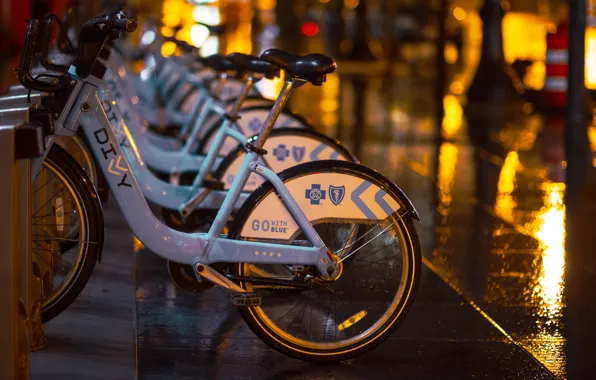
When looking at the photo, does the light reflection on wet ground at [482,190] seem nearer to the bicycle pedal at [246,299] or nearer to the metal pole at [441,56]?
the metal pole at [441,56]

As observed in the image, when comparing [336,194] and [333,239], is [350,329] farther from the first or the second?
[336,194]

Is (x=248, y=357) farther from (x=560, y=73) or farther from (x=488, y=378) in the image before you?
(x=560, y=73)

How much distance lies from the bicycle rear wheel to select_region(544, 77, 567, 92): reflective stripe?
1273cm

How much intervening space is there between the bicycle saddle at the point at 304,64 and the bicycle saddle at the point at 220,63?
Answer: 2.27 meters

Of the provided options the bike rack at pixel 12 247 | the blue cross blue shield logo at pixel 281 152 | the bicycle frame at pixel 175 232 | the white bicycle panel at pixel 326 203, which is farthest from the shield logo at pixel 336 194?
the blue cross blue shield logo at pixel 281 152

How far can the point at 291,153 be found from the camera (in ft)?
21.9

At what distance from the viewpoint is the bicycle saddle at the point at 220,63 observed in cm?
735

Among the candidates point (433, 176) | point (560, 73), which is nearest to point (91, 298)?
point (433, 176)

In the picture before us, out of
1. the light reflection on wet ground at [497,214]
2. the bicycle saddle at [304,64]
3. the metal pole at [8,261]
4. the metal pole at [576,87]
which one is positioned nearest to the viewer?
the metal pole at [8,261]

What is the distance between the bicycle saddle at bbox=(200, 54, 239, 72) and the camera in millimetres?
7355

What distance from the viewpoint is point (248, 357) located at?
5227mm

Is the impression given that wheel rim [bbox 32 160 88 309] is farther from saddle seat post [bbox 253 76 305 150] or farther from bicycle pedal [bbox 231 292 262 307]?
saddle seat post [bbox 253 76 305 150]

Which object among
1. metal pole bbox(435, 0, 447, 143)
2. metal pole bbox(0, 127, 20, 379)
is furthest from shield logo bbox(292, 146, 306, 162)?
metal pole bbox(435, 0, 447, 143)

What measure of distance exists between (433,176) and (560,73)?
22.1 ft
